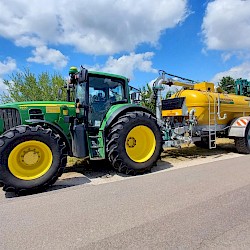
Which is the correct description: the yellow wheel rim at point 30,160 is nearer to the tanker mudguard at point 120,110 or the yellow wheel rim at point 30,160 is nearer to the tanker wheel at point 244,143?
the tanker mudguard at point 120,110

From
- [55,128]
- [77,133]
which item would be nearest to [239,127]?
[77,133]

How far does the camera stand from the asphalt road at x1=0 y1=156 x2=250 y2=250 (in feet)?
9.58

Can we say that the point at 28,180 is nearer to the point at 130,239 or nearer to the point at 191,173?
the point at 130,239

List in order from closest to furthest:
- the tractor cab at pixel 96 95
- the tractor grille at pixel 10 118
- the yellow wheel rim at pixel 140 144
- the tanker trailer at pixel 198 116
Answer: the tractor grille at pixel 10 118 → the tractor cab at pixel 96 95 → the yellow wheel rim at pixel 140 144 → the tanker trailer at pixel 198 116

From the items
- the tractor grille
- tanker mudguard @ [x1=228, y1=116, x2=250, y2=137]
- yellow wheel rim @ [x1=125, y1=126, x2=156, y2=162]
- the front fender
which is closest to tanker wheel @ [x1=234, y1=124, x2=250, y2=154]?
tanker mudguard @ [x1=228, y1=116, x2=250, y2=137]

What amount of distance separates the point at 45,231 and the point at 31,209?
2.92 feet

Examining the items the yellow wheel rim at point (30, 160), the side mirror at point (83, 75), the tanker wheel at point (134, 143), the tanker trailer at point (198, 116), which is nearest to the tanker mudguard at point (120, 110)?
the tanker wheel at point (134, 143)

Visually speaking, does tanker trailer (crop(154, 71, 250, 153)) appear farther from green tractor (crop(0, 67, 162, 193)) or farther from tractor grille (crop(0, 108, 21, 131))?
tractor grille (crop(0, 108, 21, 131))

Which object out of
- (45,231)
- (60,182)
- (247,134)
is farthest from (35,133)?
(247,134)

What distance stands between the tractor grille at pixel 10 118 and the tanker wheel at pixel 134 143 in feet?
6.71

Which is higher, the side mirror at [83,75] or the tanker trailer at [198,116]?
the side mirror at [83,75]

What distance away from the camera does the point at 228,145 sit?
35.5 feet

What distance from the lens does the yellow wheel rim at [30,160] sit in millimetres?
4759

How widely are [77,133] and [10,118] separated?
1485 mm
